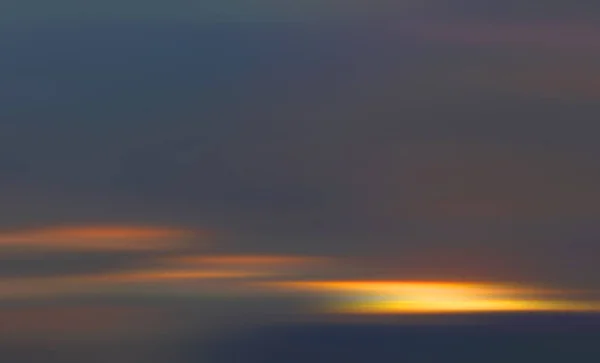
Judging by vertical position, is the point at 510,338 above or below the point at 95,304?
below

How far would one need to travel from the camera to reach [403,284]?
2525 millimetres

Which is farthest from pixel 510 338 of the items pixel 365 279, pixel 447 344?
pixel 365 279

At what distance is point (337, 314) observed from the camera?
2.57 m

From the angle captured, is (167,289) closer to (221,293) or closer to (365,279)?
(221,293)

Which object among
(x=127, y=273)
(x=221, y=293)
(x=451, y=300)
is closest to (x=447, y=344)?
(x=451, y=300)

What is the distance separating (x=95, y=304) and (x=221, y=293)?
301 mm

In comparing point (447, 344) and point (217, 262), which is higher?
point (217, 262)

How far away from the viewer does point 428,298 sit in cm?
253

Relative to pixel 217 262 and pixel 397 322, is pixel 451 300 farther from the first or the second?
pixel 217 262

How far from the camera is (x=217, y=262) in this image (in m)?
2.54

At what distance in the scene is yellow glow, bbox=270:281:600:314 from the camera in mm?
2527

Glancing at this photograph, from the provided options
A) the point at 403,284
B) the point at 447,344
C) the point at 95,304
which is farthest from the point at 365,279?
the point at 95,304

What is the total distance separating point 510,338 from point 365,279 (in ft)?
1.23

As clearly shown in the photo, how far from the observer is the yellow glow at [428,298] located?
2.53 m
